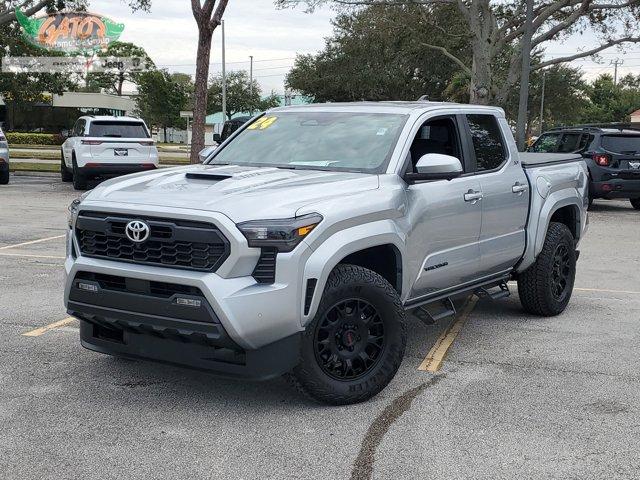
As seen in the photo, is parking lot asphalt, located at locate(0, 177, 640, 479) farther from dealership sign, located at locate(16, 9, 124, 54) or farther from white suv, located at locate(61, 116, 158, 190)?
dealership sign, located at locate(16, 9, 124, 54)

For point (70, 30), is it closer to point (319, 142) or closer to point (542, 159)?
point (542, 159)

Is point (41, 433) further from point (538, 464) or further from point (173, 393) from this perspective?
point (538, 464)

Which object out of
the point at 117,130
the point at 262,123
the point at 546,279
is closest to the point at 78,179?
the point at 117,130

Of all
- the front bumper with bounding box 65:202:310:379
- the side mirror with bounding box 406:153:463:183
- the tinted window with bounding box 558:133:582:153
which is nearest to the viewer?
the front bumper with bounding box 65:202:310:379

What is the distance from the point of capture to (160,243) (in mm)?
4348

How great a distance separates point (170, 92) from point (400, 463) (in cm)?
8063

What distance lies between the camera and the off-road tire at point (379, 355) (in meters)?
4.50

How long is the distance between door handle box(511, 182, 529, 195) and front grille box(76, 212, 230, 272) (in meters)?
3.11

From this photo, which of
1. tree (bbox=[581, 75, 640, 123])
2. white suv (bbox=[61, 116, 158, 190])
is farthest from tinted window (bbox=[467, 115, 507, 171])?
tree (bbox=[581, 75, 640, 123])

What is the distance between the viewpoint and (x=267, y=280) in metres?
4.25

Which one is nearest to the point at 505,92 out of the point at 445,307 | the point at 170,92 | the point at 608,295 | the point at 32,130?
the point at 608,295

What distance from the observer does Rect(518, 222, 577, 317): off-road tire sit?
7.00m

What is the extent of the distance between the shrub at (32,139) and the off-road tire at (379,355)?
51.0 meters

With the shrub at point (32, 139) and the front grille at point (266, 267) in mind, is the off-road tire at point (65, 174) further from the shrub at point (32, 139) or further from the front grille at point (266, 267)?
the shrub at point (32, 139)
